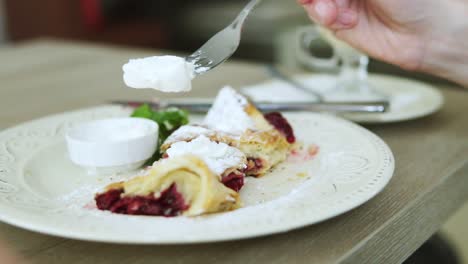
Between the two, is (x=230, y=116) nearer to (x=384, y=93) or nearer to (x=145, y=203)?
(x=145, y=203)

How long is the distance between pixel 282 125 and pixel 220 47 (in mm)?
178

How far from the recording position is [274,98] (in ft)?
4.43

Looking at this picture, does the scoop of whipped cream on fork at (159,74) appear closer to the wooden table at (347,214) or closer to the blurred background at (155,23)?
the wooden table at (347,214)

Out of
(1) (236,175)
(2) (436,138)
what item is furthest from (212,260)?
(2) (436,138)

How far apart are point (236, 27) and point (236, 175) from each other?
0.29 m

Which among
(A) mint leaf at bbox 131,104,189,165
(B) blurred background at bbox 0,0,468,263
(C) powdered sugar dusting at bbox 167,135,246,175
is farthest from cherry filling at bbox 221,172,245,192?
(B) blurred background at bbox 0,0,468,263

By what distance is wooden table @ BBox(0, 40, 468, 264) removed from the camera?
0.69m

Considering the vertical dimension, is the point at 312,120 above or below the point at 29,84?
above

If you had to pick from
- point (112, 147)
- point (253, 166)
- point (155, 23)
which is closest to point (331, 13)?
point (253, 166)

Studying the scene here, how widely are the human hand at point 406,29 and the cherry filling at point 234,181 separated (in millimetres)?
363

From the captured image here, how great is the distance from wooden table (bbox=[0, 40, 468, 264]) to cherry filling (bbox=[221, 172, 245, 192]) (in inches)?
4.7

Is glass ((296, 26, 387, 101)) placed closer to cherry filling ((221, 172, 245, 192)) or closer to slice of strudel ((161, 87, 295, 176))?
slice of strudel ((161, 87, 295, 176))

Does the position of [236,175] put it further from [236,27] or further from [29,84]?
[29,84]

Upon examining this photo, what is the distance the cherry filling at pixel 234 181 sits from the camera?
0.81m
